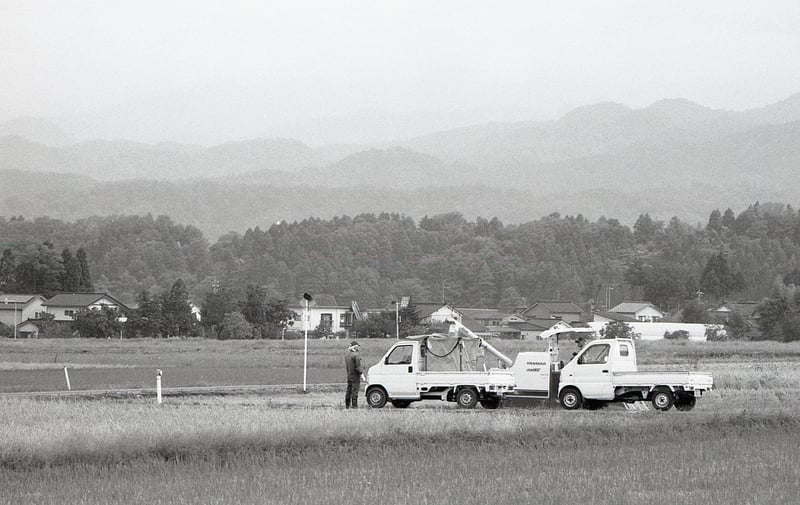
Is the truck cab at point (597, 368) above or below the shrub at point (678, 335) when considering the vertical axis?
below

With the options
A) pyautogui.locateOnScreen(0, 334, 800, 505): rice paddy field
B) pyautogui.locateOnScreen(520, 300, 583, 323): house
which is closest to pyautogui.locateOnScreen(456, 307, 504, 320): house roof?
pyautogui.locateOnScreen(520, 300, 583, 323): house

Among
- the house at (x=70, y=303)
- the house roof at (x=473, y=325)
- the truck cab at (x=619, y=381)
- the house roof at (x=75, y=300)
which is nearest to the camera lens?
the truck cab at (x=619, y=381)

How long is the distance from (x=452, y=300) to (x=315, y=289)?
20.5m

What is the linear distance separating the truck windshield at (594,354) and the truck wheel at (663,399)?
5.23ft

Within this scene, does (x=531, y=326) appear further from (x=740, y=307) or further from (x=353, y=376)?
(x=353, y=376)

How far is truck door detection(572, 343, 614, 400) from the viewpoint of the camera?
2761 cm

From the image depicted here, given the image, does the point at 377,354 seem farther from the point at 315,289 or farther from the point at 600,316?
the point at 315,289

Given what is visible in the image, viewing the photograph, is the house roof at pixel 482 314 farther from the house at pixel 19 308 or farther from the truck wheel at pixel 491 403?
the truck wheel at pixel 491 403

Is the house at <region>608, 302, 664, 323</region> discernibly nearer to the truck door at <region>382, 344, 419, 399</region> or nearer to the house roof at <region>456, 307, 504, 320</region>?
the house roof at <region>456, 307, 504, 320</region>

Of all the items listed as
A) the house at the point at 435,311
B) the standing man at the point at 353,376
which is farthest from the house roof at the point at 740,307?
the standing man at the point at 353,376

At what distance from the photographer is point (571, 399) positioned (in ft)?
91.9

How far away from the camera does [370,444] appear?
20.1 m

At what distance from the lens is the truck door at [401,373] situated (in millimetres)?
28766

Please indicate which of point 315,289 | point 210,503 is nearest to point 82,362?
point 210,503
